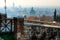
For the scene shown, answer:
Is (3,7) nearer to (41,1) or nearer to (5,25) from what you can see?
(5,25)

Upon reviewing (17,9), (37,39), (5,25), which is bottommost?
(37,39)

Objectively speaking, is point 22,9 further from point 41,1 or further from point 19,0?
point 41,1

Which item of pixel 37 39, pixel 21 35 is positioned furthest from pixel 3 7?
pixel 37 39

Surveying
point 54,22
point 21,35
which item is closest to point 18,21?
point 21,35

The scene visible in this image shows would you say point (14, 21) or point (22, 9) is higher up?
point (22, 9)

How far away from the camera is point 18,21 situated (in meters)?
2.54

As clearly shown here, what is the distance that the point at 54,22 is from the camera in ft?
7.97

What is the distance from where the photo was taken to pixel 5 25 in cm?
253

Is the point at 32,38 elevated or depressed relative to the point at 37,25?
depressed

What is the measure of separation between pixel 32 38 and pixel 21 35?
18 centimetres

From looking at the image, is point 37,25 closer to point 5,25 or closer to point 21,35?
point 21,35

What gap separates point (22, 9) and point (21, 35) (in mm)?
415

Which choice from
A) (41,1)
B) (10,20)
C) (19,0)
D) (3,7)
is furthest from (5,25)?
(41,1)

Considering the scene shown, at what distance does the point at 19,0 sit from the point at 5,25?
1.49 ft
